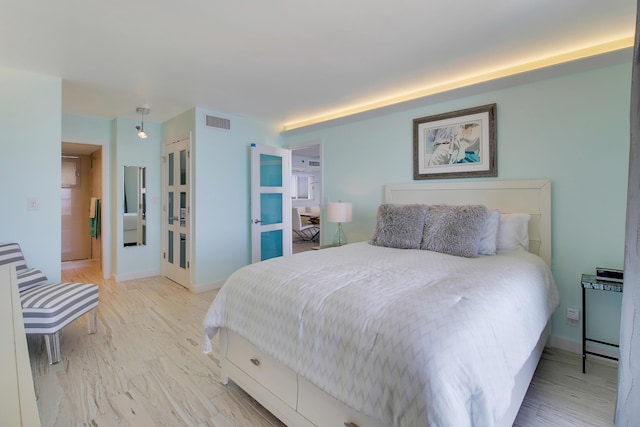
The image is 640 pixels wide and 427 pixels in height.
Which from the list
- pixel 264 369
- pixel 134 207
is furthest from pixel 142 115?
pixel 264 369

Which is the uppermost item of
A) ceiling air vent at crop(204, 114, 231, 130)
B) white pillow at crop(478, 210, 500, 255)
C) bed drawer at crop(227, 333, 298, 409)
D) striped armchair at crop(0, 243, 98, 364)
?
ceiling air vent at crop(204, 114, 231, 130)

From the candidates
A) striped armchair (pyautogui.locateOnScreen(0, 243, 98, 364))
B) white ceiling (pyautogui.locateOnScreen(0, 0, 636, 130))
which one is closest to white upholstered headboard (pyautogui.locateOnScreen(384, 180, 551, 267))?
white ceiling (pyautogui.locateOnScreen(0, 0, 636, 130))

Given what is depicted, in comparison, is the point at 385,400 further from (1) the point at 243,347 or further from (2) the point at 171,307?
(2) the point at 171,307

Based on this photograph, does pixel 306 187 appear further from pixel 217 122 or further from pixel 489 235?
pixel 489 235

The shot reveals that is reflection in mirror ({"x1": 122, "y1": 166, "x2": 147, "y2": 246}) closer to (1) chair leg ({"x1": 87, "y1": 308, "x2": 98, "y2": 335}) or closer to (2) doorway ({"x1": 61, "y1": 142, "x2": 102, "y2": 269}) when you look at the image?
(2) doorway ({"x1": 61, "y1": 142, "x2": 102, "y2": 269})

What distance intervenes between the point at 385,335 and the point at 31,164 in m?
3.52

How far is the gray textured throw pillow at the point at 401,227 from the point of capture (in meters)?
2.80

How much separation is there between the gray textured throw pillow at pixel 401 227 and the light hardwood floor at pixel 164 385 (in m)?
1.34

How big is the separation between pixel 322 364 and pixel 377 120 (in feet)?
10.4

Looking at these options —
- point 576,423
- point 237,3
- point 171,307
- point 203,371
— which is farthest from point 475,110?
point 171,307

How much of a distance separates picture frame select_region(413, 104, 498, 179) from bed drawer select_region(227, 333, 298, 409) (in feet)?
8.33

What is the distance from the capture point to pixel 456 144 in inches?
124

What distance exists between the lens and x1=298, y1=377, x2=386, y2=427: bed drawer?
129cm

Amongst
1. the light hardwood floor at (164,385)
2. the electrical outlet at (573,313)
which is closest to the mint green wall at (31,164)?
the light hardwood floor at (164,385)
